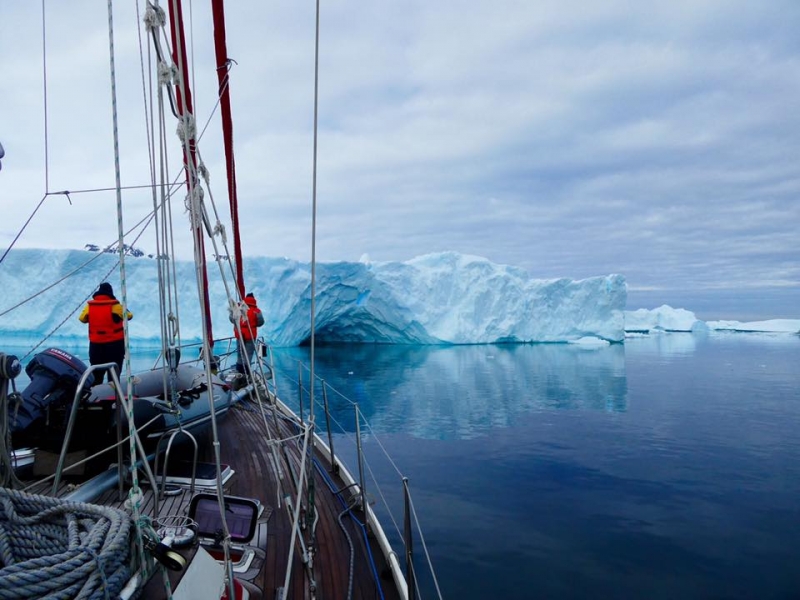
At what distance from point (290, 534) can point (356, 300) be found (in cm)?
1925

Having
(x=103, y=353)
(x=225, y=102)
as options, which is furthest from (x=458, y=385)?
(x=103, y=353)

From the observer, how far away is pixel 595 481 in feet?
21.2

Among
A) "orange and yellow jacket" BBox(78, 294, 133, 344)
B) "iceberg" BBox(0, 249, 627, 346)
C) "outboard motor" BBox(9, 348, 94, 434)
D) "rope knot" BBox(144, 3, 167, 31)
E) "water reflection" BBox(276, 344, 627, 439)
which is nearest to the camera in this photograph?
"rope knot" BBox(144, 3, 167, 31)

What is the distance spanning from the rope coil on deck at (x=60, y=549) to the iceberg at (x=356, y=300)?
18571 mm

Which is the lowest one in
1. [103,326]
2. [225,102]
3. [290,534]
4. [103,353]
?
[290,534]

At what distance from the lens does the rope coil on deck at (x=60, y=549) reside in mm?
1157

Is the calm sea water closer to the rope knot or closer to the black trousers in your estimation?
the black trousers

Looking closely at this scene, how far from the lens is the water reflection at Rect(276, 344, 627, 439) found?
984 centimetres

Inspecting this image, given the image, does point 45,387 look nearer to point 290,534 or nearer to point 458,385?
point 290,534

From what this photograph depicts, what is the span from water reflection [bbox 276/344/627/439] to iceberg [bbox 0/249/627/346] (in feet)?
4.93

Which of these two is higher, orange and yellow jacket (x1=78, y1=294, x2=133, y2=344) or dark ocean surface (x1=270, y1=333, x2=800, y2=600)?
orange and yellow jacket (x1=78, y1=294, x2=133, y2=344)

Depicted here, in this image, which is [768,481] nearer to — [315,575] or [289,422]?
[289,422]

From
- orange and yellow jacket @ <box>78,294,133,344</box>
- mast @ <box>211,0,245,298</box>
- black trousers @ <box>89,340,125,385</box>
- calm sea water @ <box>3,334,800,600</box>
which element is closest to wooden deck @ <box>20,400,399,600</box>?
Answer: black trousers @ <box>89,340,125,385</box>

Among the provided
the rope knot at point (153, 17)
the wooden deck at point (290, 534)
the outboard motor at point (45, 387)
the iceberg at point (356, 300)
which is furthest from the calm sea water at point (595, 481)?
the iceberg at point (356, 300)
